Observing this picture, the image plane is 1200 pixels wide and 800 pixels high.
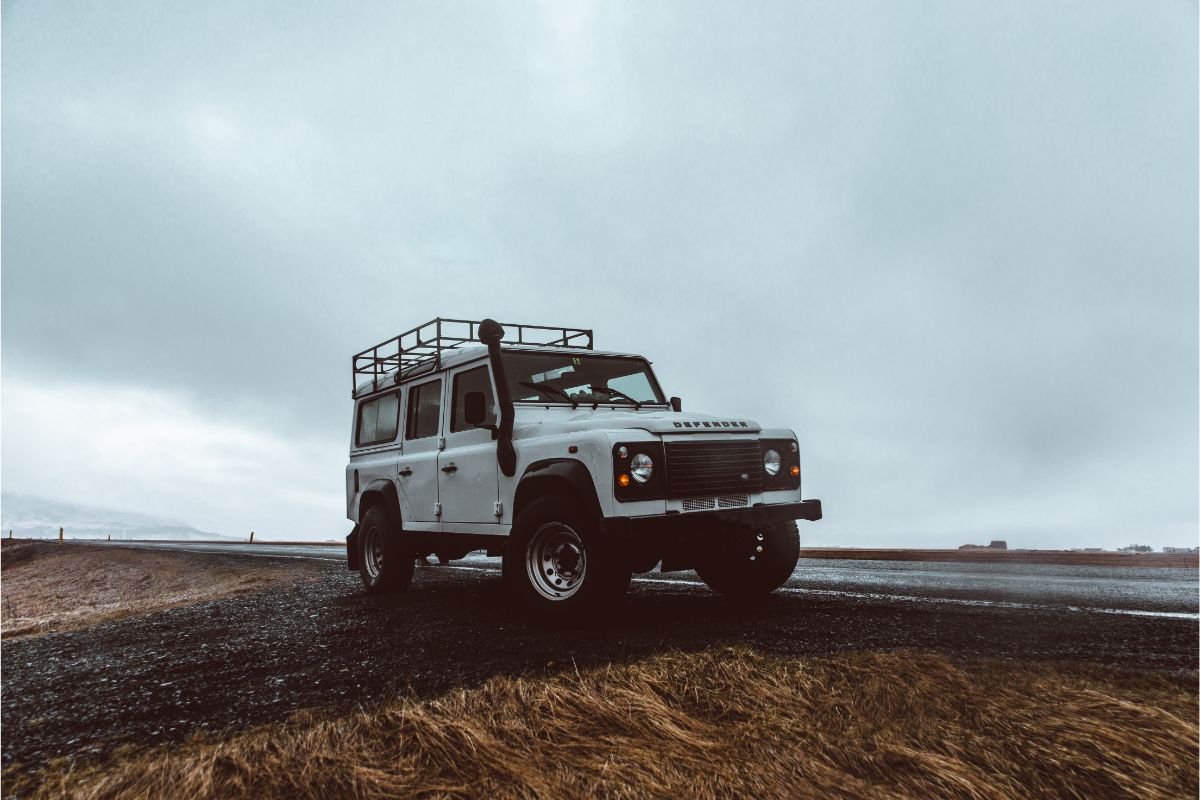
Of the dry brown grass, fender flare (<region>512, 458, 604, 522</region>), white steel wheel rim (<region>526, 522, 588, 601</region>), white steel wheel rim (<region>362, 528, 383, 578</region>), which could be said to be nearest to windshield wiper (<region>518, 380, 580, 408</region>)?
fender flare (<region>512, 458, 604, 522</region>)

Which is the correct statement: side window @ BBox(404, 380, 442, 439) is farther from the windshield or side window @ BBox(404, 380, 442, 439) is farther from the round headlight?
the round headlight

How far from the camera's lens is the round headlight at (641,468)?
557 cm

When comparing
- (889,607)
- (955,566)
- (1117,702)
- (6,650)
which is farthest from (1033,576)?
(6,650)

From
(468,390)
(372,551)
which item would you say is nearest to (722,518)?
(468,390)

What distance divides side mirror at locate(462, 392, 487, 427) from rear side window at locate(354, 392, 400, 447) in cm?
227

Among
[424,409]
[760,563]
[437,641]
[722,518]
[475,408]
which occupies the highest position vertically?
[424,409]

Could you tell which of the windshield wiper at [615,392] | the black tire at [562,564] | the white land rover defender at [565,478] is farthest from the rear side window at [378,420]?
the black tire at [562,564]

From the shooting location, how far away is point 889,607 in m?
6.20

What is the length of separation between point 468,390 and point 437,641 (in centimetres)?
289

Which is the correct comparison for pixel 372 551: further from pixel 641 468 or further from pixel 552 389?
pixel 641 468

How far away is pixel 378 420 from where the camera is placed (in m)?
9.34

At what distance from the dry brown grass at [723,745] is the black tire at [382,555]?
4959mm

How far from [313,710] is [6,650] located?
162 inches

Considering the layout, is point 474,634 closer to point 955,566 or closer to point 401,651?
point 401,651
